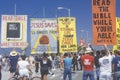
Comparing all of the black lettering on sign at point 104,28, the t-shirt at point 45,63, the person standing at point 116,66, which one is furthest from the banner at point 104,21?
the t-shirt at point 45,63

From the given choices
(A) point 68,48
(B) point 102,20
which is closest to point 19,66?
(B) point 102,20

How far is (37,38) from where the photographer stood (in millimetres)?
24344

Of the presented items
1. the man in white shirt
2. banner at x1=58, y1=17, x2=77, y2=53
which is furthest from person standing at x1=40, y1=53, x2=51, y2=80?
the man in white shirt

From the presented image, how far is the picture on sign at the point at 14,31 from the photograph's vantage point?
2169cm

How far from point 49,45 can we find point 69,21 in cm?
622

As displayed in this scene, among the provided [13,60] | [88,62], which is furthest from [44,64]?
[13,60]

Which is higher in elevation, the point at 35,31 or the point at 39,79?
the point at 35,31

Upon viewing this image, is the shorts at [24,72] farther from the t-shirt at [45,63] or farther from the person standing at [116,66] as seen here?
the person standing at [116,66]

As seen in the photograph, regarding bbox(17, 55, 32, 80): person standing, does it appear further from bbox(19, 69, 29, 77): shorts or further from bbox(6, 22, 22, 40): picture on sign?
bbox(6, 22, 22, 40): picture on sign

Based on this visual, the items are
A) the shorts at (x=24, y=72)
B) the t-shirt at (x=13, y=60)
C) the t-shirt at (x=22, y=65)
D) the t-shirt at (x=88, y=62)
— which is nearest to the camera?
the t-shirt at (x=88, y=62)

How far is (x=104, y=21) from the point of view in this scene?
747 inches

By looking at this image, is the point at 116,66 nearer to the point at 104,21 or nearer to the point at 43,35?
the point at 104,21

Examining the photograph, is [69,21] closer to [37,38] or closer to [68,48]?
[68,48]

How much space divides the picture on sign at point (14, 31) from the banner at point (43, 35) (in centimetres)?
163
